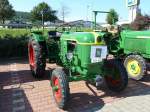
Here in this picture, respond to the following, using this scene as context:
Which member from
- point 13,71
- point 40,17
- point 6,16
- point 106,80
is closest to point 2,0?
point 6,16

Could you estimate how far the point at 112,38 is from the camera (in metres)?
9.89

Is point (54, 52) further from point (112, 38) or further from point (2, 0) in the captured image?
point (2, 0)

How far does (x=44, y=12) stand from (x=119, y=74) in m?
51.7

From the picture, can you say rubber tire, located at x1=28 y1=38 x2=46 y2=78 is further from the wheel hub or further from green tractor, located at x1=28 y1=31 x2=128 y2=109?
the wheel hub

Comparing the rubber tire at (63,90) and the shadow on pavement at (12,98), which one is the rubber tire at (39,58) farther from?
the rubber tire at (63,90)

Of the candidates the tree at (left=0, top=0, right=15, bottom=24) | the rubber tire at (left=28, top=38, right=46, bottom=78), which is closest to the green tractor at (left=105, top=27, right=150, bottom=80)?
the rubber tire at (left=28, top=38, right=46, bottom=78)

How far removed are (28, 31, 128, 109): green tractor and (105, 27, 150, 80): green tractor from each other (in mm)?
1721

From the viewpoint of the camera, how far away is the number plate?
6.00 m

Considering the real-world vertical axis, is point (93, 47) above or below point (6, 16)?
below

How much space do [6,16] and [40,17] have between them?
392 inches

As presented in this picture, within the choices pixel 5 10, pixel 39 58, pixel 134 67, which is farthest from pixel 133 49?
pixel 5 10

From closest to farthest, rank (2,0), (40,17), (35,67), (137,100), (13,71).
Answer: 1. (137,100)
2. (35,67)
3. (13,71)
4. (2,0)
5. (40,17)

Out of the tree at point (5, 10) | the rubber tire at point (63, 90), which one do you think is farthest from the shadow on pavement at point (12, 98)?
the tree at point (5, 10)

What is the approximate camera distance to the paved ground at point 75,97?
5766 millimetres
